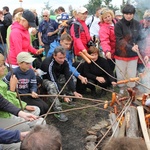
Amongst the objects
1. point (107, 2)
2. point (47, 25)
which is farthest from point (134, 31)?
point (107, 2)

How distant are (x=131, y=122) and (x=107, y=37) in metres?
2.69

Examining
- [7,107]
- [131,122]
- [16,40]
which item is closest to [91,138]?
[131,122]

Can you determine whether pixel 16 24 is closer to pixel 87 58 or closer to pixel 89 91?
pixel 87 58

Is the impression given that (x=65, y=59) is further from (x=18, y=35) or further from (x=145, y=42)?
(x=145, y=42)

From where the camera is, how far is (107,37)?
5.38 meters

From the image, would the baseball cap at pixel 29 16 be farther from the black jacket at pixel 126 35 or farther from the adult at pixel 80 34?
the black jacket at pixel 126 35

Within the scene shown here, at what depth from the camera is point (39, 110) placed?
3.86 metres

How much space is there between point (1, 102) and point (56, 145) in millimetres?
1626

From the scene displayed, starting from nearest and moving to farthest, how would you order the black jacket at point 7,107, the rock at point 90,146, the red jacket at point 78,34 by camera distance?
the black jacket at point 7,107
the rock at point 90,146
the red jacket at point 78,34

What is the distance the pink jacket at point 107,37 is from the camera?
209 inches

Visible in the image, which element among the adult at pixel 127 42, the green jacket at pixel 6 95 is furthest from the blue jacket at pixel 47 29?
the green jacket at pixel 6 95

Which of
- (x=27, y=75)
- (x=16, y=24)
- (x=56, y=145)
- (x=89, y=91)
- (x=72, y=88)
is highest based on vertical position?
(x=16, y=24)

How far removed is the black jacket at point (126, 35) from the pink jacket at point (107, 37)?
0.21 metres

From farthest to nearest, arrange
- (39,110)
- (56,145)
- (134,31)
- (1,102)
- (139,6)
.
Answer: (139,6)
(134,31)
(39,110)
(1,102)
(56,145)
